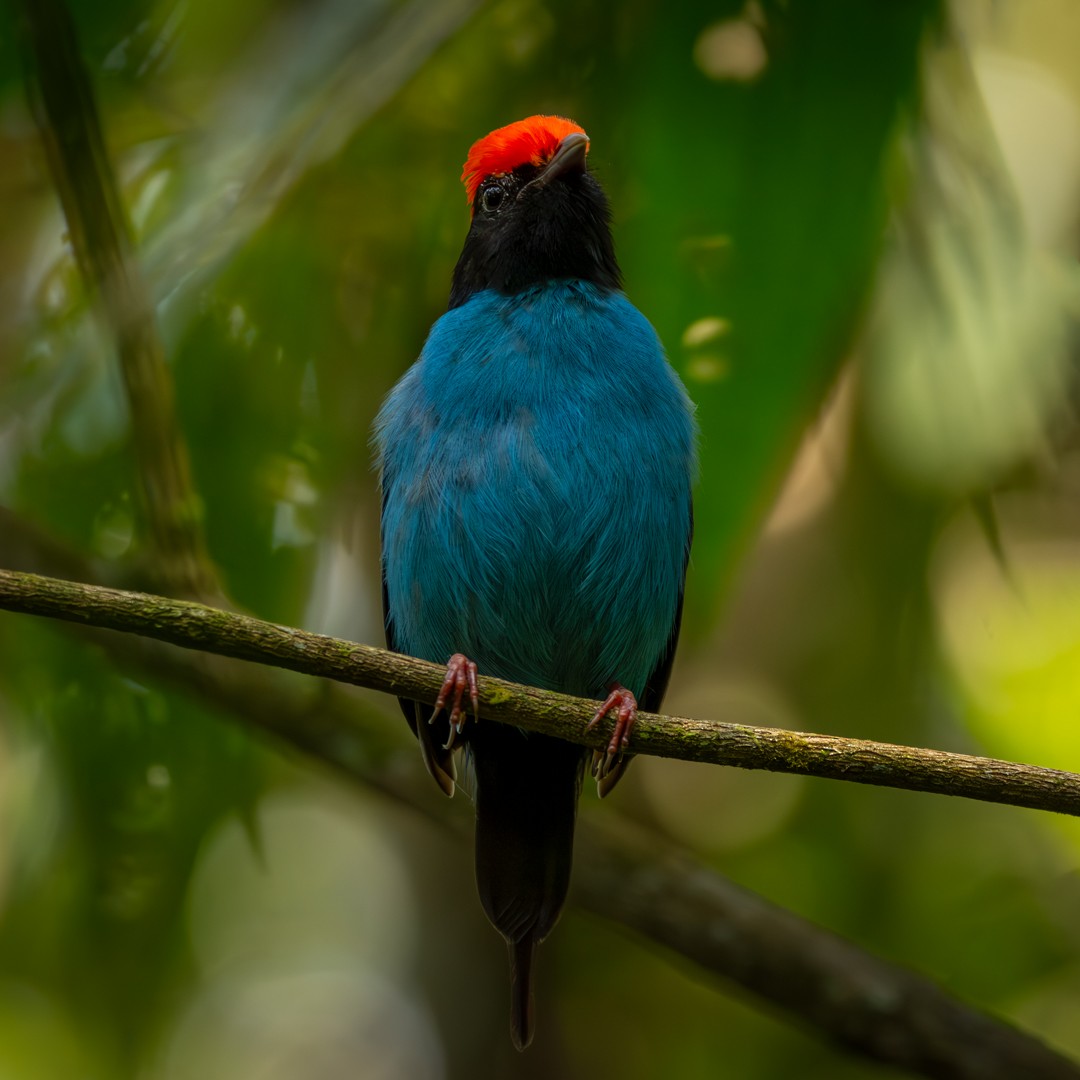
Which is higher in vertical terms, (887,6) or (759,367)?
(887,6)

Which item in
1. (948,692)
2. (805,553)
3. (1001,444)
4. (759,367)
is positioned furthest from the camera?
(805,553)

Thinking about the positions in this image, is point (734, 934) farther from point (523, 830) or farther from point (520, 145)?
point (520, 145)

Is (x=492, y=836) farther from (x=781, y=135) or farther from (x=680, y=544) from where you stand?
(x=781, y=135)

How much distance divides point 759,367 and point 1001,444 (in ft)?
2.15

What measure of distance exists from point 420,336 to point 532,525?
0.83 metres

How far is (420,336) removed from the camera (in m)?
3.84

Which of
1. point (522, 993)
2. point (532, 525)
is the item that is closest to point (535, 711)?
point (532, 525)

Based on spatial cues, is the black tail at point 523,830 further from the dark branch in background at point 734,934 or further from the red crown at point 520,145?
the red crown at point 520,145

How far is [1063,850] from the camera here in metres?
4.07

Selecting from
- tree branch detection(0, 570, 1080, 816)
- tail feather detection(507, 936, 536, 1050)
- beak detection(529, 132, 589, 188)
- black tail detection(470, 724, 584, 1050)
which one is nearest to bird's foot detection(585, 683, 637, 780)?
tree branch detection(0, 570, 1080, 816)

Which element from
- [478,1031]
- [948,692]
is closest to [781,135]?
[948,692]

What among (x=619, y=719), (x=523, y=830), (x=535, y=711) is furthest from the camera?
(x=523, y=830)

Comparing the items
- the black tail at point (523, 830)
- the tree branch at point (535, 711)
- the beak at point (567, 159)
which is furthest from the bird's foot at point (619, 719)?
the beak at point (567, 159)

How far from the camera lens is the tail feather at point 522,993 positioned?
10.4 ft
